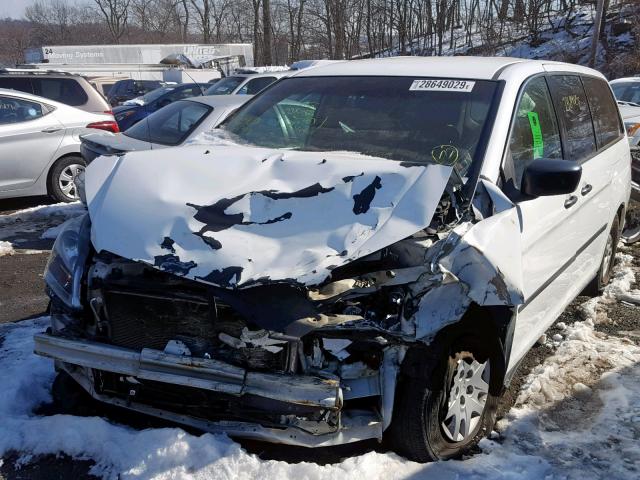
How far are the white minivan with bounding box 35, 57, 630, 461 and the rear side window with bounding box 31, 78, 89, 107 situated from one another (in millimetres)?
6714

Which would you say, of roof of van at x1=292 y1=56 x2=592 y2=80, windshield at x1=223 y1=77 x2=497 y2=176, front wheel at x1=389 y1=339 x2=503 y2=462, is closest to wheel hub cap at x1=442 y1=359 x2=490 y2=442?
front wheel at x1=389 y1=339 x2=503 y2=462

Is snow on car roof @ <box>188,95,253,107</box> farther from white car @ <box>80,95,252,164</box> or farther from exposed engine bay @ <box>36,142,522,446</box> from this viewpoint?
exposed engine bay @ <box>36,142,522,446</box>

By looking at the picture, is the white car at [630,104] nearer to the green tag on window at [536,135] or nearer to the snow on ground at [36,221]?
the green tag on window at [536,135]

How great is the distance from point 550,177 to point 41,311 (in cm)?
371

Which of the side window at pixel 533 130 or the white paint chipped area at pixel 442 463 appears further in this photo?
the side window at pixel 533 130

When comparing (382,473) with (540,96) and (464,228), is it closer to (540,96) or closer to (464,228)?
(464,228)

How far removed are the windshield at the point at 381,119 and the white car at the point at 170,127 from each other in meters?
2.74

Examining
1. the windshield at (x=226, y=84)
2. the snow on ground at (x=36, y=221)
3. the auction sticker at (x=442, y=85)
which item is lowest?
the snow on ground at (x=36, y=221)

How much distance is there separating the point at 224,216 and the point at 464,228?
1048 mm

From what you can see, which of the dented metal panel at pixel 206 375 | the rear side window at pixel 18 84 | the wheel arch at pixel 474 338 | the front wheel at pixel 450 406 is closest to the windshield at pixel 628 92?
the rear side window at pixel 18 84

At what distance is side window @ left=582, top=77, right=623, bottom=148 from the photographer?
4.64m

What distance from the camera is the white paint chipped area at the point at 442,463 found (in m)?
2.63

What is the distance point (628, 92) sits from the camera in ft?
39.4

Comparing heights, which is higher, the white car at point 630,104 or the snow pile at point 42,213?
the white car at point 630,104
